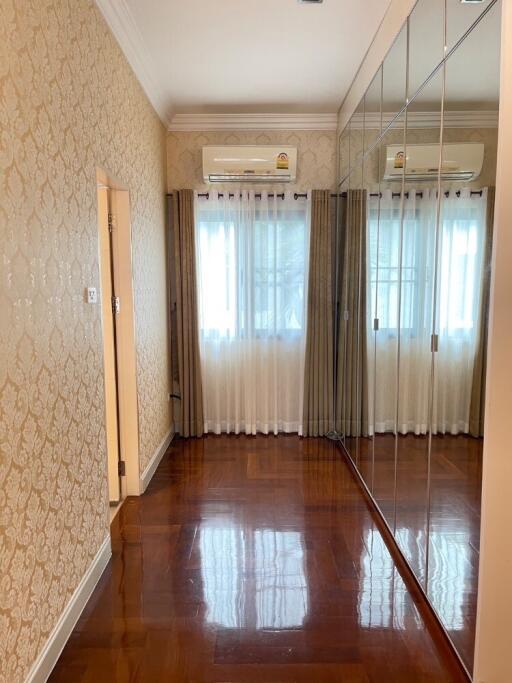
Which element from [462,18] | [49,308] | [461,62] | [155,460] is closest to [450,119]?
[461,62]

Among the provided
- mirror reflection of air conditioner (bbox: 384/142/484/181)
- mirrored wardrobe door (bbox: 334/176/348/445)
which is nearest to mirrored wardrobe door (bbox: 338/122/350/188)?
mirrored wardrobe door (bbox: 334/176/348/445)

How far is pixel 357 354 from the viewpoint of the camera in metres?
3.43

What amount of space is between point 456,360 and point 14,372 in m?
1.58

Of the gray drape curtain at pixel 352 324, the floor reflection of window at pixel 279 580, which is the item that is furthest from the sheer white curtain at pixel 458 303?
the gray drape curtain at pixel 352 324

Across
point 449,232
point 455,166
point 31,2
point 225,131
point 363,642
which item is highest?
point 225,131

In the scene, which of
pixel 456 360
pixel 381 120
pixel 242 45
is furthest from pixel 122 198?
pixel 456 360

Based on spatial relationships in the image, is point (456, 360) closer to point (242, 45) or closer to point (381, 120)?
point (381, 120)

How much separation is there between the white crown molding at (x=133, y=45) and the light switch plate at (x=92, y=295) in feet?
4.72

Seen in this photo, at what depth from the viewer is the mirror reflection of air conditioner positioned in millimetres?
1597

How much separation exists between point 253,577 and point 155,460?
61.6 inches

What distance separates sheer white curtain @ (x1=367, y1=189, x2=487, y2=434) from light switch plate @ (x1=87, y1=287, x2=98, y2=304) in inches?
61.6

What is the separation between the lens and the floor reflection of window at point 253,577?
1.95 m

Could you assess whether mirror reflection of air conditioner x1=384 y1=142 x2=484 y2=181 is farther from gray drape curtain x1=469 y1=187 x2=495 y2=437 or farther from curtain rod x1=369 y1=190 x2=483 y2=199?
gray drape curtain x1=469 y1=187 x2=495 y2=437

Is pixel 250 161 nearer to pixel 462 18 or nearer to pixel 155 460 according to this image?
pixel 462 18
